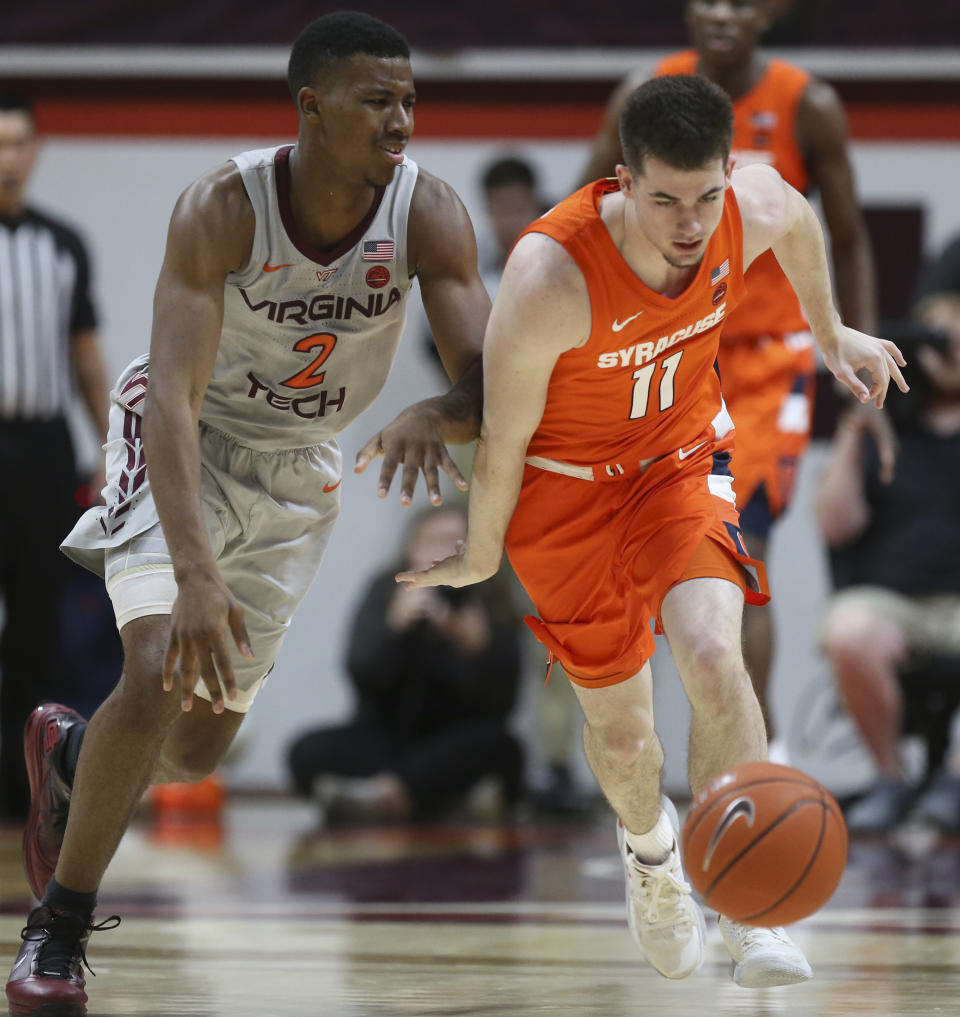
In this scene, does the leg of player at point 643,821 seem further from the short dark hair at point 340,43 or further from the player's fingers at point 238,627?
the short dark hair at point 340,43

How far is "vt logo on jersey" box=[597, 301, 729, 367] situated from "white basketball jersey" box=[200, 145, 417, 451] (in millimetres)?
479

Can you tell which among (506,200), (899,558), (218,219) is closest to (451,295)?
(218,219)

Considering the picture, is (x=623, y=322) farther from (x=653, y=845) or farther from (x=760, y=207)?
(x=653, y=845)

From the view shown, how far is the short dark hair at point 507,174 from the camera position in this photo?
24.6 feet

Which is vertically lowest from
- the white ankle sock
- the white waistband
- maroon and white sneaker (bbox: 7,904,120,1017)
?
the white ankle sock

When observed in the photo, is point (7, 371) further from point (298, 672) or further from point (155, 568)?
point (155, 568)

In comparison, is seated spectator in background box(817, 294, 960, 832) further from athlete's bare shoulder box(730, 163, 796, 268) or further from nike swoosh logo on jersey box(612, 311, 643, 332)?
nike swoosh logo on jersey box(612, 311, 643, 332)

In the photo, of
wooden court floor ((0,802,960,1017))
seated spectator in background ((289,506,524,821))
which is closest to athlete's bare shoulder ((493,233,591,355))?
wooden court floor ((0,802,960,1017))

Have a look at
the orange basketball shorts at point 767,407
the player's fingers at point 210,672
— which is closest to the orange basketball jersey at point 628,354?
the player's fingers at point 210,672

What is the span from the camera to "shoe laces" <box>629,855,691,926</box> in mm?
3656

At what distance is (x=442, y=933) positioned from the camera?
4270 millimetres

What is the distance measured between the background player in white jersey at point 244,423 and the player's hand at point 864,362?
2.42ft

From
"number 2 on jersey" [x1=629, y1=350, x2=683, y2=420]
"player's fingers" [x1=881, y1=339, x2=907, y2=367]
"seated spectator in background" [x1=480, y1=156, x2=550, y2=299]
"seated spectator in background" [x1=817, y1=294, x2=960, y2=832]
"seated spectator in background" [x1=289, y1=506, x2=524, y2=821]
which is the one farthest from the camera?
"seated spectator in background" [x1=480, y1=156, x2=550, y2=299]

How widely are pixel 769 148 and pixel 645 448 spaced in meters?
1.67
